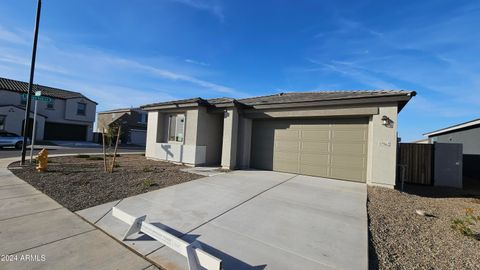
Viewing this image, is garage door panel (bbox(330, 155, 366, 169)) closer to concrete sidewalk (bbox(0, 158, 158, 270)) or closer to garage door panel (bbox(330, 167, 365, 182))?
garage door panel (bbox(330, 167, 365, 182))

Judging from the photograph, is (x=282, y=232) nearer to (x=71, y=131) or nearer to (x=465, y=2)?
(x=465, y=2)

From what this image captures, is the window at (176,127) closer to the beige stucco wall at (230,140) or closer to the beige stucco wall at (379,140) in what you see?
the beige stucco wall at (230,140)

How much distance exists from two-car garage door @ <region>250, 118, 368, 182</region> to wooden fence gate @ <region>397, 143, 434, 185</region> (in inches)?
108

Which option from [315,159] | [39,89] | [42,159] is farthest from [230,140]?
[39,89]

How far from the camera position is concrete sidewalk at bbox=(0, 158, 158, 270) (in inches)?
113

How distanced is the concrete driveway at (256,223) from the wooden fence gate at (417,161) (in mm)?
4741

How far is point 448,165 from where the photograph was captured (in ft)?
31.6

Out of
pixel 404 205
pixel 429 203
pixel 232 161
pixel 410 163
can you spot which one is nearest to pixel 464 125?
pixel 410 163

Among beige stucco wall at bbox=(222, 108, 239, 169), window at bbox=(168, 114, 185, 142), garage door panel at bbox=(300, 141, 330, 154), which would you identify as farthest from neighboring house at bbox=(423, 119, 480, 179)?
window at bbox=(168, 114, 185, 142)

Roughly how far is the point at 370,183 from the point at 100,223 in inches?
331

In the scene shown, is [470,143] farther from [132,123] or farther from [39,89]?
[39,89]

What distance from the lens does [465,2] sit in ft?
22.1

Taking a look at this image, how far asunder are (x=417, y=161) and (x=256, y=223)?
951 centimetres

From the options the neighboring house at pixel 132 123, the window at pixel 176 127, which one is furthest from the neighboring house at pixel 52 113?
the window at pixel 176 127
